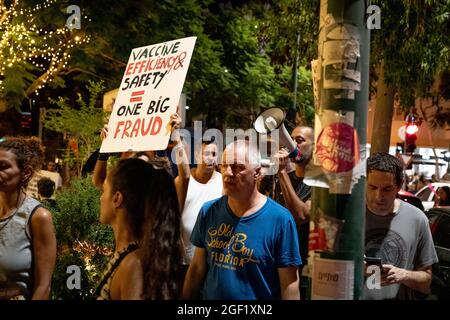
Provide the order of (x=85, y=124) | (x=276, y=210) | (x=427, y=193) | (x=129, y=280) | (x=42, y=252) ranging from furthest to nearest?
(x=427, y=193) < (x=85, y=124) < (x=42, y=252) < (x=276, y=210) < (x=129, y=280)

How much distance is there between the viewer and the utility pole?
10.6 ft

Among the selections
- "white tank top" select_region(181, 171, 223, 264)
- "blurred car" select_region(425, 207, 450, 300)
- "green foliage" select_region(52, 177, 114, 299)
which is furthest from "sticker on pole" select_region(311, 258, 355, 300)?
"blurred car" select_region(425, 207, 450, 300)

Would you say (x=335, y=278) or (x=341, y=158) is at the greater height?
(x=341, y=158)

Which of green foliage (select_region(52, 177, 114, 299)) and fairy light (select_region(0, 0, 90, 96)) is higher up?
fairy light (select_region(0, 0, 90, 96))

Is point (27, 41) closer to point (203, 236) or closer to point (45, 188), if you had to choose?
point (45, 188)

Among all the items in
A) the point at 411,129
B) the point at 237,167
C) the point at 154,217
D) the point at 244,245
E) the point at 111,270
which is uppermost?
the point at 411,129

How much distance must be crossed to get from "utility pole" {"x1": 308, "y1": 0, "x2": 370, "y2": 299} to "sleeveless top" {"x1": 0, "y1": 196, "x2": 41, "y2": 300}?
1834 millimetres

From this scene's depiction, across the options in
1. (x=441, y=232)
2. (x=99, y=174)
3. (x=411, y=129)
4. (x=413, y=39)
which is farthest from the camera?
(x=411, y=129)

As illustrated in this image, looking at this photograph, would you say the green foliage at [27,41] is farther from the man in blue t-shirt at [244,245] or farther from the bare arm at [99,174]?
the man in blue t-shirt at [244,245]

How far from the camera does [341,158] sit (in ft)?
10.6

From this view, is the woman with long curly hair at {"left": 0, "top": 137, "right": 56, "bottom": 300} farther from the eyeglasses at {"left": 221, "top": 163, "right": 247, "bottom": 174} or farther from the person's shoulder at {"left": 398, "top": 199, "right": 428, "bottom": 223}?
the person's shoulder at {"left": 398, "top": 199, "right": 428, "bottom": 223}

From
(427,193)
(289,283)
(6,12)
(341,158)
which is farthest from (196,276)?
(427,193)

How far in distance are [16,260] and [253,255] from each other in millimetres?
1515
